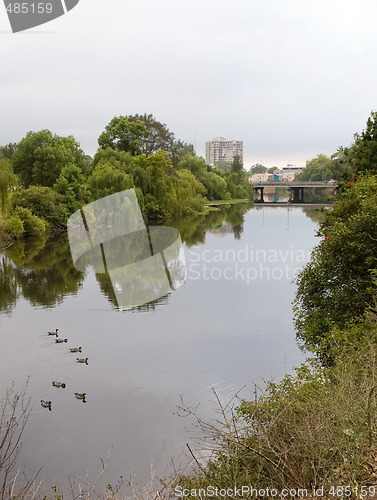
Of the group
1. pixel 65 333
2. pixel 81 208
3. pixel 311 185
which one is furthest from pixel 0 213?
pixel 311 185

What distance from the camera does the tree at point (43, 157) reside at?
42469 millimetres

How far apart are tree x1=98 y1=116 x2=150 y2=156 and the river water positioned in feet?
92.2

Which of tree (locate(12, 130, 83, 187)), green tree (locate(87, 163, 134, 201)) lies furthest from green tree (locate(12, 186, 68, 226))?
tree (locate(12, 130, 83, 187))

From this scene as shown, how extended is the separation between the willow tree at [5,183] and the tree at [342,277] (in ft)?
75.8

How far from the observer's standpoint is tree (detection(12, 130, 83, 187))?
42469 mm

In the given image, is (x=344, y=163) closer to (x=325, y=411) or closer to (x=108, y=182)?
(x=108, y=182)

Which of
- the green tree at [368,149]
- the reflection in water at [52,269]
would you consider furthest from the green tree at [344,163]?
the reflection in water at [52,269]

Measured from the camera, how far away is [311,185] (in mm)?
83312

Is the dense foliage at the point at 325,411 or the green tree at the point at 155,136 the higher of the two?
the green tree at the point at 155,136

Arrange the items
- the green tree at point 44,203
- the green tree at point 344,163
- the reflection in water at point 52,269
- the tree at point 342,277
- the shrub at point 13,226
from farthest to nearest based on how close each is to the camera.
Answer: the green tree at point 44,203 → the shrub at point 13,226 → the green tree at point 344,163 → the reflection in water at point 52,269 → the tree at point 342,277

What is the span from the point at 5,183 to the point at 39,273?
1050cm

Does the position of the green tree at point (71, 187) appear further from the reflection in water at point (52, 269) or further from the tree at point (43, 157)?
the reflection in water at point (52, 269)

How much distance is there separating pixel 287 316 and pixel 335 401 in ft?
32.1

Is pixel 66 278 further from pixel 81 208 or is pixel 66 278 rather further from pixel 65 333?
pixel 81 208
